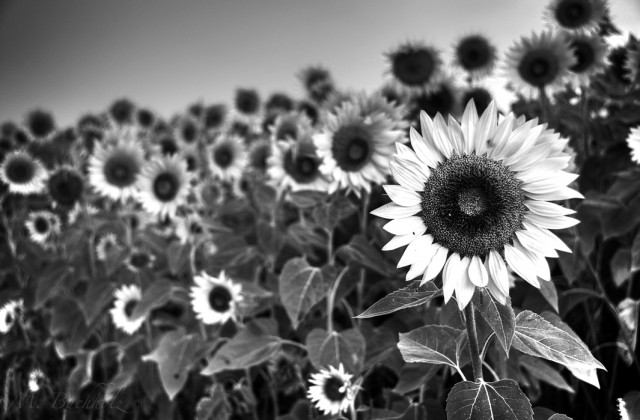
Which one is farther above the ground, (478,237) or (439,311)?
(478,237)

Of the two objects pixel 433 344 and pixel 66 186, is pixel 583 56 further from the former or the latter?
pixel 66 186

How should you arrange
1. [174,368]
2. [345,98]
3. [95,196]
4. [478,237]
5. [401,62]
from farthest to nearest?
[95,196] → [401,62] → [345,98] → [174,368] → [478,237]

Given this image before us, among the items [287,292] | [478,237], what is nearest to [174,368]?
[287,292]

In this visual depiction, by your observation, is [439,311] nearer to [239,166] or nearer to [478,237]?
[478,237]

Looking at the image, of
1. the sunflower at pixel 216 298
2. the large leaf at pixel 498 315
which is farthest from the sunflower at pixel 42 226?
the large leaf at pixel 498 315

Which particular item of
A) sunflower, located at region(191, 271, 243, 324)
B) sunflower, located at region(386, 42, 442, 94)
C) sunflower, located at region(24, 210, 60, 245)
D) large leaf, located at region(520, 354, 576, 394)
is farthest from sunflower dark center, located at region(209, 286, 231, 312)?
sunflower, located at region(24, 210, 60, 245)

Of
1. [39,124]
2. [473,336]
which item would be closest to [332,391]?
[473,336]

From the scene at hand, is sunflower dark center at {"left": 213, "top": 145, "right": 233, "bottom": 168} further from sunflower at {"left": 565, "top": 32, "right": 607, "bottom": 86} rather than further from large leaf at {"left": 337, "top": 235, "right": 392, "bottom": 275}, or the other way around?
sunflower at {"left": 565, "top": 32, "right": 607, "bottom": 86}
